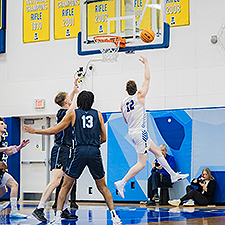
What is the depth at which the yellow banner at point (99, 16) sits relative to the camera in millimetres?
10055

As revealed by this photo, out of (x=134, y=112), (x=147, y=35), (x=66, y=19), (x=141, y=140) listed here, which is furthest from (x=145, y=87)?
(x=66, y=19)

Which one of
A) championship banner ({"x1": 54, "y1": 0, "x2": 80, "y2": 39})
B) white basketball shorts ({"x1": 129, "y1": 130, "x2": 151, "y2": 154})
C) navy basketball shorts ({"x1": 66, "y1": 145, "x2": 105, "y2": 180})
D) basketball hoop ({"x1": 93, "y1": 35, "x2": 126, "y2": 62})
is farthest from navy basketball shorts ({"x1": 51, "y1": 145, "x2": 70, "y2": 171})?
championship banner ({"x1": 54, "y1": 0, "x2": 80, "y2": 39})

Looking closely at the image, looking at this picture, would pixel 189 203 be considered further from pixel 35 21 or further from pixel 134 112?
pixel 35 21

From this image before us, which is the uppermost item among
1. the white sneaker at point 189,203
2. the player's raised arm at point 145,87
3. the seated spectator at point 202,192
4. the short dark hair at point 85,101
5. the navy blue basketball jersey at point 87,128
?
the player's raised arm at point 145,87

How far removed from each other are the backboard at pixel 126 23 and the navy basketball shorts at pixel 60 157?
10.1 ft

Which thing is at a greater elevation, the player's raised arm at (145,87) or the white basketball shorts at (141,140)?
the player's raised arm at (145,87)

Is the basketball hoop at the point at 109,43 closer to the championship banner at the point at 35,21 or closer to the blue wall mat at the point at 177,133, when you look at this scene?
the blue wall mat at the point at 177,133

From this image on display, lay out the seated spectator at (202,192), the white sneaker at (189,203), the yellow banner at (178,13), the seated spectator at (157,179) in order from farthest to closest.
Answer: the yellow banner at (178,13), the seated spectator at (157,179), the white sneaker at (189,203), the seated spectator at (202,192)

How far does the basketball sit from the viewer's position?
880cm

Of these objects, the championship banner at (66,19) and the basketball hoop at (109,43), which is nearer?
the basketball hoop at (109,43)

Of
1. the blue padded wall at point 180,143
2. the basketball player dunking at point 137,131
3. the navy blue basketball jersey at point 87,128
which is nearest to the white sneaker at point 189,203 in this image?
the blue padded wall at point 180,143

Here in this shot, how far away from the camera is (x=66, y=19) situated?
1273 cm

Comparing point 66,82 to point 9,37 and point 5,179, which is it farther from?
point 5,179

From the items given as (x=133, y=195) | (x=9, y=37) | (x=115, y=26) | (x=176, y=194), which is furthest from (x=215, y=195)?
(x=9, y=37)
